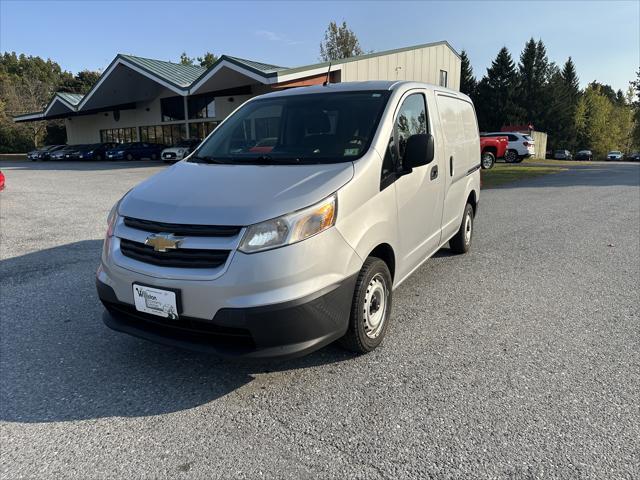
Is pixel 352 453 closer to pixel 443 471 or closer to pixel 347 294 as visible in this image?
pixel 443 471

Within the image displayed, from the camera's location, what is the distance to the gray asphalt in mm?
2365

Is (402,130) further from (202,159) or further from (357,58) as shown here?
(357,58)

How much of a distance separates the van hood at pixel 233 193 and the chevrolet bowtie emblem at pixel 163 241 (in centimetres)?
10

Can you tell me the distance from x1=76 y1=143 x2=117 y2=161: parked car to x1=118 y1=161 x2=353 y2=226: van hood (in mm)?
36552

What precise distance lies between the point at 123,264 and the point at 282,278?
1126 millimetres

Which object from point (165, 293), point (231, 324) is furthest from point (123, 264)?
point (231, 324)

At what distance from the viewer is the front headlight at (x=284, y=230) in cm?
266

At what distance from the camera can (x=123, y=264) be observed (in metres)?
3.00

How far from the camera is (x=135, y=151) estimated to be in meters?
34.2

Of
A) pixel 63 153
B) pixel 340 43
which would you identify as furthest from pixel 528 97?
pixel 63 153

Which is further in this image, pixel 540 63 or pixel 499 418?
pixel 540 63

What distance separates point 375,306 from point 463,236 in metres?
3.08

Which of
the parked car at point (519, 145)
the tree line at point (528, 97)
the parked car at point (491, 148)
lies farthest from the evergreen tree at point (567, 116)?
the parked car at point (491, 148)

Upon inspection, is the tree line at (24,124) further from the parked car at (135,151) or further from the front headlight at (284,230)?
the front headlight at (284,230)
